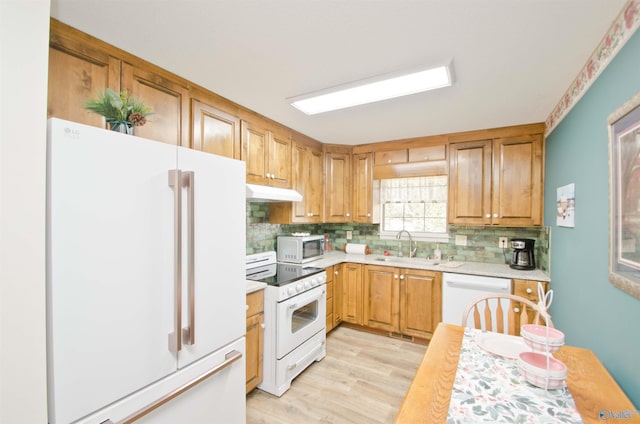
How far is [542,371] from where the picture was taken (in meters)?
1.01

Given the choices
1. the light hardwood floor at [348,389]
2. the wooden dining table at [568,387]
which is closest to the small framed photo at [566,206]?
the wooden dining table at [568,387]

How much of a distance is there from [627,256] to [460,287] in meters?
1.77

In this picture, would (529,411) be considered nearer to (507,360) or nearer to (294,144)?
(507,360)

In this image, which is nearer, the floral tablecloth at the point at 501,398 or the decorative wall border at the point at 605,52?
the floral tablecloth at the point at 501,398

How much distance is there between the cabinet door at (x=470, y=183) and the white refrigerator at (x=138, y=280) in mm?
2532

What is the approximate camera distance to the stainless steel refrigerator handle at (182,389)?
1.08 meters

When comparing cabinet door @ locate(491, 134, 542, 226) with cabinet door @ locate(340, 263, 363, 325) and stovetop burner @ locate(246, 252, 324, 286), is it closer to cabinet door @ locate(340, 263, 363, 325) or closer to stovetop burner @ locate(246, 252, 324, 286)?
cabinet door @ locate(340, 263, 363, 325)

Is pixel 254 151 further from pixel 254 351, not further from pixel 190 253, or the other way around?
pixel 254 351

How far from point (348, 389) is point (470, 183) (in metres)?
2.39

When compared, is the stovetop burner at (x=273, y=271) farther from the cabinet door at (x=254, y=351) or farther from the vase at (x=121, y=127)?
the vase at (x=121, y=127)

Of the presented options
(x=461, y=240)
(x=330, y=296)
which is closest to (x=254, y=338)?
(x=330, y=296)

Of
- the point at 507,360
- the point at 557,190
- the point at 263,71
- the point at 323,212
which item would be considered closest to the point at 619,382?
the point at 507,360

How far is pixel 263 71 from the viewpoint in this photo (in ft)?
5.70

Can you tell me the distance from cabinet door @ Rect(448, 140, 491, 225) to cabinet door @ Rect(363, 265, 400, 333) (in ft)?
3.11
